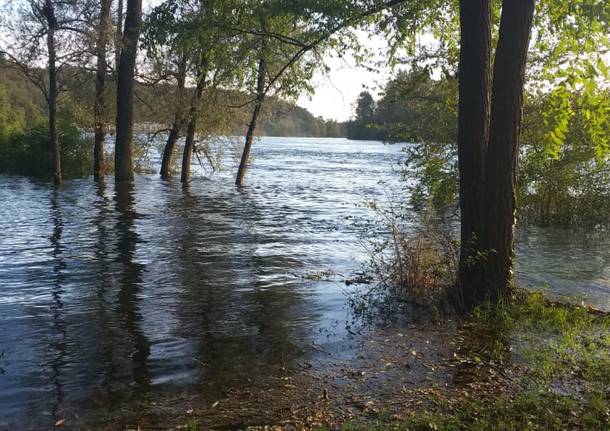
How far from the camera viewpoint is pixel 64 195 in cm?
2375

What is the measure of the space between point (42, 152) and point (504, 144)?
31112 mm

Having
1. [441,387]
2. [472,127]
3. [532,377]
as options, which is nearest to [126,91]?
[472,127]

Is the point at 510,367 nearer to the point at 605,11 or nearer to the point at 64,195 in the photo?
the point at 605,11

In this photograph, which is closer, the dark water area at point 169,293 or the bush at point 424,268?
the dark water area at point 169,293

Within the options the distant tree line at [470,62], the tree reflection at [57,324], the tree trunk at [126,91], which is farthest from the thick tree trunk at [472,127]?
the tree trunk at [126,91]

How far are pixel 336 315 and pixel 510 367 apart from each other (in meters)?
2.91

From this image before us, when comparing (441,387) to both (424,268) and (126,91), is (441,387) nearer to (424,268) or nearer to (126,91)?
(424,268)

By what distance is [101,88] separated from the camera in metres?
28.9

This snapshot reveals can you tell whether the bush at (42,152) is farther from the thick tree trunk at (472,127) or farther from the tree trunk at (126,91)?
the thick tree trunk at (472,127)

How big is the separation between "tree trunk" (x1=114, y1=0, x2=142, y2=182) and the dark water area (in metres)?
6.24

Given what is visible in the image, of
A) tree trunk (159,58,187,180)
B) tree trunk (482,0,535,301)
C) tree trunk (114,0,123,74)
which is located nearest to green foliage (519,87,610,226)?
tree trunk (482,0,535,301)

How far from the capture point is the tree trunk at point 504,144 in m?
7.61

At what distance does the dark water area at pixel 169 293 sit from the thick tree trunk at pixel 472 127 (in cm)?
198

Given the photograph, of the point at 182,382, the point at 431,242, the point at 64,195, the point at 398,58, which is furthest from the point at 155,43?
the point at 64,195
